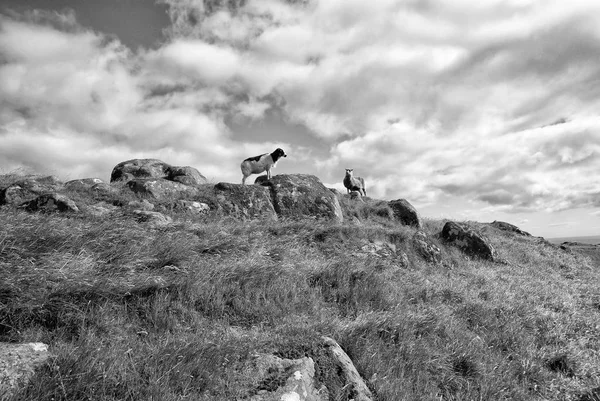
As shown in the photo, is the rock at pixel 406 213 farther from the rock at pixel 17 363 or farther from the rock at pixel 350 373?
the rock at pixel 17 363

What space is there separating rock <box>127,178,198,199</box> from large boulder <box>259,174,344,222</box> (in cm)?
382

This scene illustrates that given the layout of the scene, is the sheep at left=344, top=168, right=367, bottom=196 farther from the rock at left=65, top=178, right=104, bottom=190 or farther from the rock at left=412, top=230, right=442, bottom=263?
the rock at left=65, top=178, right=104, bottom=190

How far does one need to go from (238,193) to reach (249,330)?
10066 mm

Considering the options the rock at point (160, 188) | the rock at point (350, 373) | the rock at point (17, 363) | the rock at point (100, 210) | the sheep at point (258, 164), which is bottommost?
the rock at point (350, 373)

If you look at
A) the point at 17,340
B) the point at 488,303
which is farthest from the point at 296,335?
the point at 488,303

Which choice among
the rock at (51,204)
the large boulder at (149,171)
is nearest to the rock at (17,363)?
the rock at (51,204)

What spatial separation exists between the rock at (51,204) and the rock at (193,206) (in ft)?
11.3

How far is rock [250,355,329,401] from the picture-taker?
363 centimetres

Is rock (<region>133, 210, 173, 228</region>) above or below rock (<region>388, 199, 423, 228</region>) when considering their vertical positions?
below

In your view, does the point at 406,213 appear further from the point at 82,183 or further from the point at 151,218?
the point at 82,183

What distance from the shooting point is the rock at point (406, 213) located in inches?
842

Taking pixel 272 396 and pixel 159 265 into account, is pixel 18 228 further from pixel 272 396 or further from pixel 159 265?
pixel 272 396

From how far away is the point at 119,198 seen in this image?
13258 mm

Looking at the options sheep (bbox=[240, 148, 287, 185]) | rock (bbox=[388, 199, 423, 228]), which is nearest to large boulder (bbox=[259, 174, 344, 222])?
sheep (bbox=[240, 148, 287, 185])
